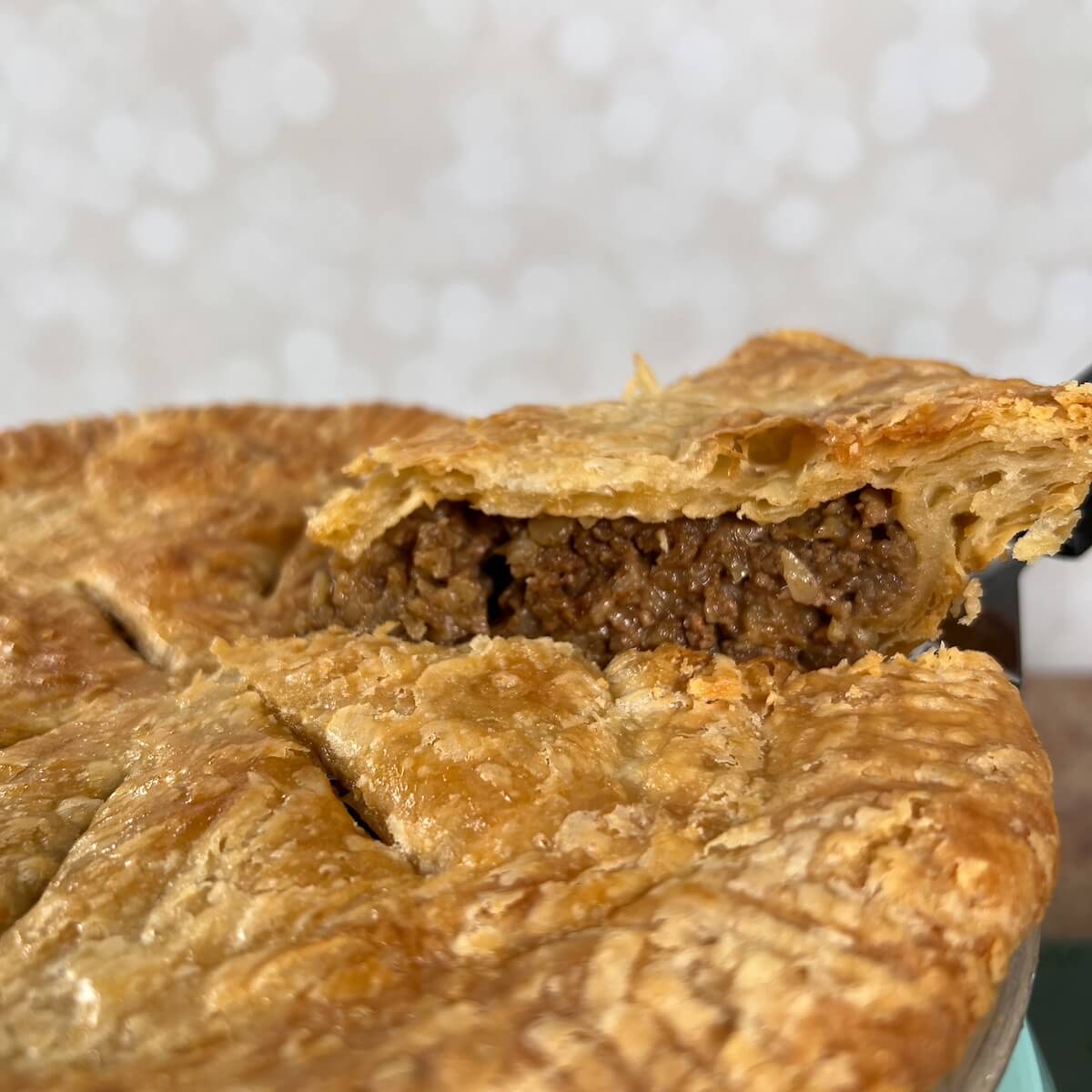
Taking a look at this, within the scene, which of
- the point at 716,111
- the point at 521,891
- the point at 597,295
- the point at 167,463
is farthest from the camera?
the point at 597,295

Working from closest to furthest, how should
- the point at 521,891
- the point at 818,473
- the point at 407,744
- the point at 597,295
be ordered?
the point at 521,891, the point at 407,744, the point at 818,473, the point at 597,295

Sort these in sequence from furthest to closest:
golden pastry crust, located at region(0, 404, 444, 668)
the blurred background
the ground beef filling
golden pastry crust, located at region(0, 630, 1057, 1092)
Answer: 1. the blurred background
2. golden pastry crust, located at region(0, 404, 444, 668)
3. the ground beef filling
4. golden pastry crust, located at region(0, 630, 1057, 1092)

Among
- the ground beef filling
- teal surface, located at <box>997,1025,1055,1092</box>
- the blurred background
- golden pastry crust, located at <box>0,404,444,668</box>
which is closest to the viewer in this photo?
teal surface, located at <box>997,1025,1055,1092</box>

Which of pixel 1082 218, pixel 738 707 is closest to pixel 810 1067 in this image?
pixel 738 707

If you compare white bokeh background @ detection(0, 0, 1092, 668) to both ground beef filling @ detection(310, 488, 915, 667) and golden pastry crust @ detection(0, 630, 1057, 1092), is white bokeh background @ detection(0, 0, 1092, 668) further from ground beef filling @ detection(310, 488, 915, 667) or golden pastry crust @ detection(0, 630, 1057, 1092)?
golden pastry crust @ detection(0, 630, 1057, 1092)

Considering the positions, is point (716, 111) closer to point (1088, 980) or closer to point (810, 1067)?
point (1088, 980)

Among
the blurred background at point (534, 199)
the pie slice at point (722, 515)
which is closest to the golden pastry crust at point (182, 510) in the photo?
the pie slice at point (722, 515)

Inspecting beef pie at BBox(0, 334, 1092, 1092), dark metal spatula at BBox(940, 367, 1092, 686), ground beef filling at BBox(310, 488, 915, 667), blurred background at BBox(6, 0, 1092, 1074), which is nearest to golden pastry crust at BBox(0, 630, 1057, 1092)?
beef pie at BBox(0, 334, 1092, 1092)
